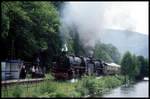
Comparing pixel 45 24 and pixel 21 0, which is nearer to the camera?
pixel 21 0

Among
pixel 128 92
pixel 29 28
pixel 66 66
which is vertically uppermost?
pixel 29 28

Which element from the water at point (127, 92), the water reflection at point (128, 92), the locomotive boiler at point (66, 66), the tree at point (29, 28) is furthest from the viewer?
the tree at point (29, 28)

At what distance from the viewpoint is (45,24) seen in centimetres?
2983

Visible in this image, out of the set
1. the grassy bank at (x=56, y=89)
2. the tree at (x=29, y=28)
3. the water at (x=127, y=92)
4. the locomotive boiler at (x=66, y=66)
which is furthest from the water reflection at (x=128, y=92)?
the tree at (x=29, y=28)

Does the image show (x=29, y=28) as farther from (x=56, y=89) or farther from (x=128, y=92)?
(x=56, y=89)

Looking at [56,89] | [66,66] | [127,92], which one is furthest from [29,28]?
[56,89]

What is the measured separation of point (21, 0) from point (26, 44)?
467cm

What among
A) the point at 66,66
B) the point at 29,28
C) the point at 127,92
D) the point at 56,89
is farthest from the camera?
the point at 29,28

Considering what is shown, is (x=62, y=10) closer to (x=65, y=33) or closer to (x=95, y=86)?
(x=65, y=33)

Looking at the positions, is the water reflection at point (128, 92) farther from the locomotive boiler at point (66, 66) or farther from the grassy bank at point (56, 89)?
the locomotive boiler at point (66, 66)

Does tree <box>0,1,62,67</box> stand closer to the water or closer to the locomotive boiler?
the locomotive boiler

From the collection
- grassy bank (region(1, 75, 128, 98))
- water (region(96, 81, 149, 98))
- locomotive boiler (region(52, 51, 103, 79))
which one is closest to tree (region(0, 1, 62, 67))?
locomotive boiler (region(52, 51, 103, 79))

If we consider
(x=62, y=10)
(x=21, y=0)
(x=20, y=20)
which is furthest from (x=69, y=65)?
(x=62, y=10)

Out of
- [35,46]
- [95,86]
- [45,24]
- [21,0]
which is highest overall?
[21,0]
